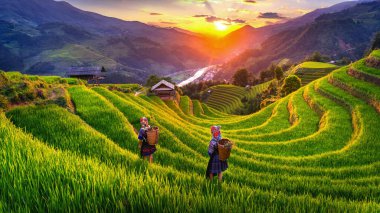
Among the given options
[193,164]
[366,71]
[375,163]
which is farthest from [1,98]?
[366,71]

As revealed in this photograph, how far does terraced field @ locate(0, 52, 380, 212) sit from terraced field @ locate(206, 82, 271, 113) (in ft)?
228

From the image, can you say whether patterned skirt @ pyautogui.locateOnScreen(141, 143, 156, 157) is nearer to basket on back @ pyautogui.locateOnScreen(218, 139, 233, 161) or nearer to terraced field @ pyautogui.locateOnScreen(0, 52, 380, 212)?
terraced field @ pyautogui.locateOnScreen(0, 52, 380, 212)

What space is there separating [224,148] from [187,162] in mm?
4009

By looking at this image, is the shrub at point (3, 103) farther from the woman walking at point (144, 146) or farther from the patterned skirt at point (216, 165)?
the patterned skirt at point (216, 165)

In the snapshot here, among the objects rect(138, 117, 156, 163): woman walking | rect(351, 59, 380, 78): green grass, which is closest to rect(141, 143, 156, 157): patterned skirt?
rect(138, 117, 156, 163): woman walking

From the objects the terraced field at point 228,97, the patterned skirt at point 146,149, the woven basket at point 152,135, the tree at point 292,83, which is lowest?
the terraced field at point 228,97

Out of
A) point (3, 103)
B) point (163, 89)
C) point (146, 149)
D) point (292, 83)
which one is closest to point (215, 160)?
point (146, 149)

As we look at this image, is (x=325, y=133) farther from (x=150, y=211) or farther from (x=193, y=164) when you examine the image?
(x=150, y=211)

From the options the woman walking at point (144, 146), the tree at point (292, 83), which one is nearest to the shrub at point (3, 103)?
the woman walking at point (144, 146)

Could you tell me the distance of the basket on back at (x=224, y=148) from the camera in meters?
7.42

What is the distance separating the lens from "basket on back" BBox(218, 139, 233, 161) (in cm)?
742

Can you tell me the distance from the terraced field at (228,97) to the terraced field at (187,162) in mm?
69355

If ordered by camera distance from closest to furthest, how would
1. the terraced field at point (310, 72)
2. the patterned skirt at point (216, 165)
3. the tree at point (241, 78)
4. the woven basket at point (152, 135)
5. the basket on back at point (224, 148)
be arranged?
the basket on back at point (224, 148) → the patterned skirt at point (216, 165) → the woven basket at point (152, 135) → the terraced field at point (310, 72) → the tree at point (241, 78)

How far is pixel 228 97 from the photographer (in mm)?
119750
